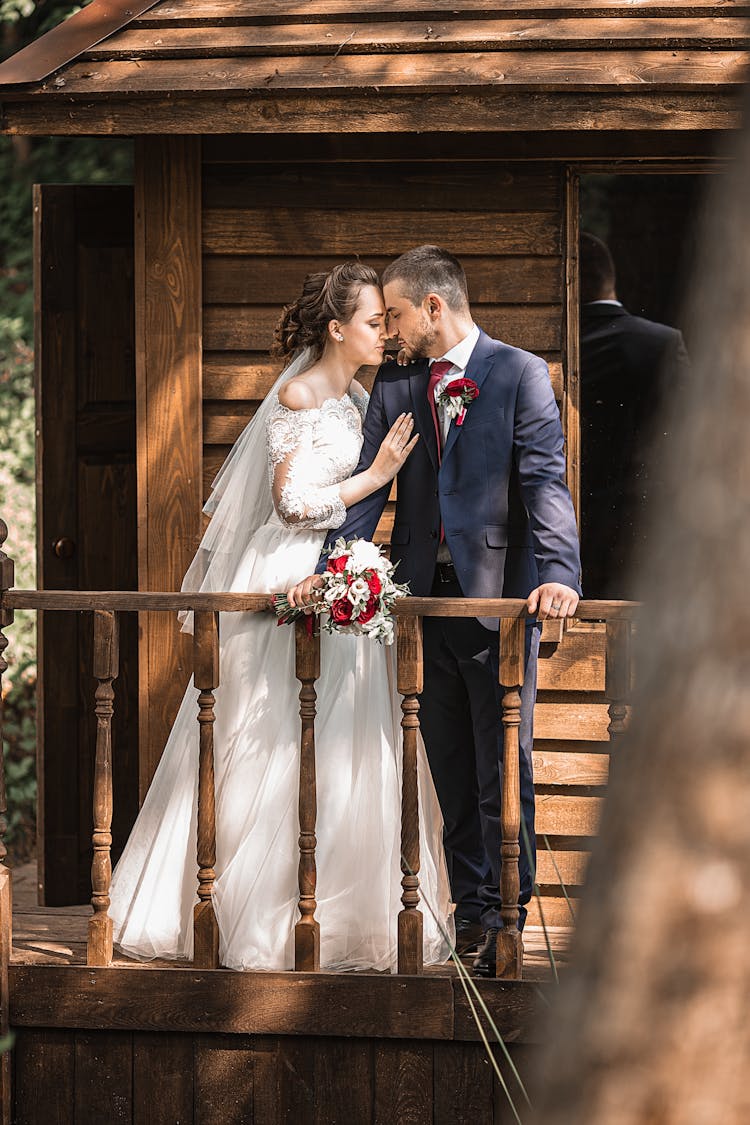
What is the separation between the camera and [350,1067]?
3.99 meters

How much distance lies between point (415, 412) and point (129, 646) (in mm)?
1883

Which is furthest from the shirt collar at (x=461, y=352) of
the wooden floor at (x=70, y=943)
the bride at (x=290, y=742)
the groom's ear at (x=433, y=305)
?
the wooden floor at (x=70, y=943)

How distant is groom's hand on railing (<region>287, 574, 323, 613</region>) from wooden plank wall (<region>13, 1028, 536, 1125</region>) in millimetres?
1224

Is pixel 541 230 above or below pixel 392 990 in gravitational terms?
above

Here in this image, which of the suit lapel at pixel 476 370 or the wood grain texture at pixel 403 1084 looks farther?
the suit lapel at pixel 476 370

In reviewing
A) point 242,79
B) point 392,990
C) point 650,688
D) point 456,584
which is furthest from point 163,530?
point 650,688

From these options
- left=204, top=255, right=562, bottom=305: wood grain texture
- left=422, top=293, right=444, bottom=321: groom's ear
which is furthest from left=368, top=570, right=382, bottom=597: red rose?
left=204, top=255, right=562, bottom=305: wood grain texture

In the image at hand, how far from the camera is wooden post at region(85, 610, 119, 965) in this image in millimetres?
3977

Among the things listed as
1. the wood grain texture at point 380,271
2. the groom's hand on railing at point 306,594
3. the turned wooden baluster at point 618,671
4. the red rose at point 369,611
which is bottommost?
the turned wooden baluster at point 618,671

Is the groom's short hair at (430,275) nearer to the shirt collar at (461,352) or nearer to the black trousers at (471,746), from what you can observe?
the shirt collar at (461,352)

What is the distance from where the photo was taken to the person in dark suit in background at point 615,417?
18.7 feet

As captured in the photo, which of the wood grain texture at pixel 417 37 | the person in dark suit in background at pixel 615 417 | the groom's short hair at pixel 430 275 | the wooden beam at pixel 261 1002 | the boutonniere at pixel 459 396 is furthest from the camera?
the person in dark suit in background at pixel 615 417

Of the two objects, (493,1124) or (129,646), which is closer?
(493,1124)

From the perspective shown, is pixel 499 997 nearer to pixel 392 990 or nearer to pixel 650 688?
pixel 392 990
